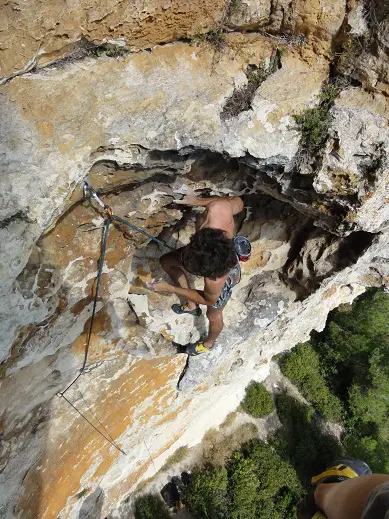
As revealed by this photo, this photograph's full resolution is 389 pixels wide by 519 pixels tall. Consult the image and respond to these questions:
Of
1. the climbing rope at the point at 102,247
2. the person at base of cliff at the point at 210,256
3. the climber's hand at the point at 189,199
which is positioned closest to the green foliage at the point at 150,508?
the climbing rope at the point at 102,247

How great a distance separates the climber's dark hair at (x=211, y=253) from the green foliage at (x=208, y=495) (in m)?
5.68

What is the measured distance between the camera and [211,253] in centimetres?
319

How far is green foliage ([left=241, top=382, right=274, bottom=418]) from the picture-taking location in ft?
27.3

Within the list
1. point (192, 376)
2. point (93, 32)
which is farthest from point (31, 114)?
point (192, 376)

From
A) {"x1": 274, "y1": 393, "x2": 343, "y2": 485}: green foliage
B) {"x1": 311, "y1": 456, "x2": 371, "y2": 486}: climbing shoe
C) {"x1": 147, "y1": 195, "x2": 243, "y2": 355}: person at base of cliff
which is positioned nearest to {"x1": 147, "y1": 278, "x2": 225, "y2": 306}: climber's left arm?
{"x1": 147, "y1": 195, "x2": 243, "y2": 355}: person at base of cliff

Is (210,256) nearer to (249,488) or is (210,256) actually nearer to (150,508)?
(150,508)

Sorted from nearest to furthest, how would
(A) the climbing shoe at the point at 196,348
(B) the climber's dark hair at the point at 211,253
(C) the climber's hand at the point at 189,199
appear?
1. (B) the climber's dark hair at the point at 211,253
2. (C) the climber's hand at the point at 189,199
3. (A) the climbing shoe at the point at 196,348

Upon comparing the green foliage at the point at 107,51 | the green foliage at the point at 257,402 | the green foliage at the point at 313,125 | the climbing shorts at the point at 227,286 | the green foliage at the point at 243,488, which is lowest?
the green foliage at the point at 243,488

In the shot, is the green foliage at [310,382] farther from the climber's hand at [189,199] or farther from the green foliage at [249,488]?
the climber's hand at [189,199]

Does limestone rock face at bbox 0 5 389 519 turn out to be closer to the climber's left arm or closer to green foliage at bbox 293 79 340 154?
green foliage at bbox 293 79 340 154

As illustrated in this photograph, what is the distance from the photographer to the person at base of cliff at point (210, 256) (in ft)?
10.5

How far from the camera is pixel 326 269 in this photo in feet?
13.5

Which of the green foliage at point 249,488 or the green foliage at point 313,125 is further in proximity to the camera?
the green foliage at point 249,488

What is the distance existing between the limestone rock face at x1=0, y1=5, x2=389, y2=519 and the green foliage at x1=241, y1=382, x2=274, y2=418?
3.70 metres
